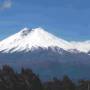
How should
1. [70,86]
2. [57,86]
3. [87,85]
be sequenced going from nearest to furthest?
1. [70,86]
2. [57,86]
3. [87,85]

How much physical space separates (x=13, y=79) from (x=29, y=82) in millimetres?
2161

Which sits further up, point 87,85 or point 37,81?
point 87,85

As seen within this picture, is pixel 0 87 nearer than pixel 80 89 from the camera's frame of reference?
Yes

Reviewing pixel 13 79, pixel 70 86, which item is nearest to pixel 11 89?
pixel 13 79

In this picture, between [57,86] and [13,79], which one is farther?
[57,86]

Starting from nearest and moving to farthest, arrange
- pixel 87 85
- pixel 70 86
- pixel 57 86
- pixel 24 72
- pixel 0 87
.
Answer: pixel 0 87, pixel 24 72, pixel 70 86, pixel 57 86, pixel 87 85

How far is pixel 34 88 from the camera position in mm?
56656

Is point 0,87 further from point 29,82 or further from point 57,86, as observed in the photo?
point 57,86

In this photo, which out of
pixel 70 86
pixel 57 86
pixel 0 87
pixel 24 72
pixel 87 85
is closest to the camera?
pixel 0 87

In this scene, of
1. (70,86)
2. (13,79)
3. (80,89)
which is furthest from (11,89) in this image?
(80,89)

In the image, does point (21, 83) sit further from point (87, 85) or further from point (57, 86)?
point (87, 85)

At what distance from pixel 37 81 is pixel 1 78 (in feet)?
13.9

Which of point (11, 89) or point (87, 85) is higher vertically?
point (87, 85)

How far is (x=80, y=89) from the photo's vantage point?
76.1 m
